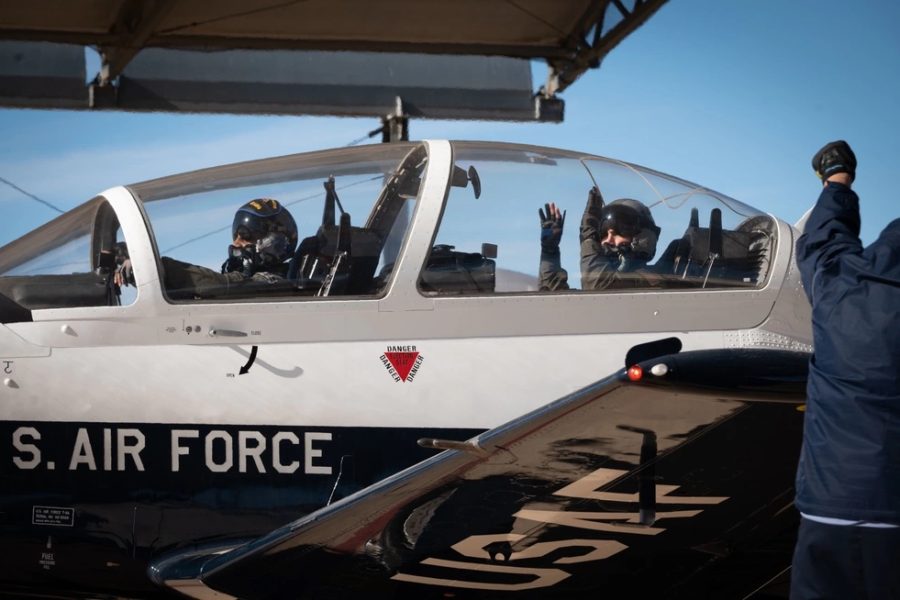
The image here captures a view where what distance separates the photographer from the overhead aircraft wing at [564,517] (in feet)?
12.8

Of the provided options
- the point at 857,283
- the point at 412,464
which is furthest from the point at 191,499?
the point at 857,283

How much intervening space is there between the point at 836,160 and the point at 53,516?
12.1ft

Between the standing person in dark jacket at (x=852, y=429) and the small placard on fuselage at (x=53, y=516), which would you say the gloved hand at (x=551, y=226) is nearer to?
the standing person in dark jacket at (x=852, y=429)

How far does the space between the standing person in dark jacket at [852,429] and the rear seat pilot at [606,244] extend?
1561 millimetres

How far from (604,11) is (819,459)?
44.1 ft

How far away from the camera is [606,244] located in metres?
4.99

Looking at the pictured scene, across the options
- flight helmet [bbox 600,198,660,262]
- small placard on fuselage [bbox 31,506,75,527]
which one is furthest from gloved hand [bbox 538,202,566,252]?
small placard on fuselage [bbox 31,506,75,527]

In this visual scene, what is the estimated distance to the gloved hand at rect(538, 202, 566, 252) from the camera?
491 centimetres

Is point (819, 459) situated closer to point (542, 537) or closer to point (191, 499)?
point (542, 537)

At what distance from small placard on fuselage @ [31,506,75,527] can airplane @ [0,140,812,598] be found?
1 cm

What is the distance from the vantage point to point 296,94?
16.7 meters

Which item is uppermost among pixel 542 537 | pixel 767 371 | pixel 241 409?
pixel 767 371

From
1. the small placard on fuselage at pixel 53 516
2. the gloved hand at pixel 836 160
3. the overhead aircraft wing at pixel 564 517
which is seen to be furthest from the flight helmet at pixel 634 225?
the small placard on fuselage at pixel 53 516

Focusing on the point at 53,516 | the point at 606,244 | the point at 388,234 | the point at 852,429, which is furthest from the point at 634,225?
the point at 53,516
